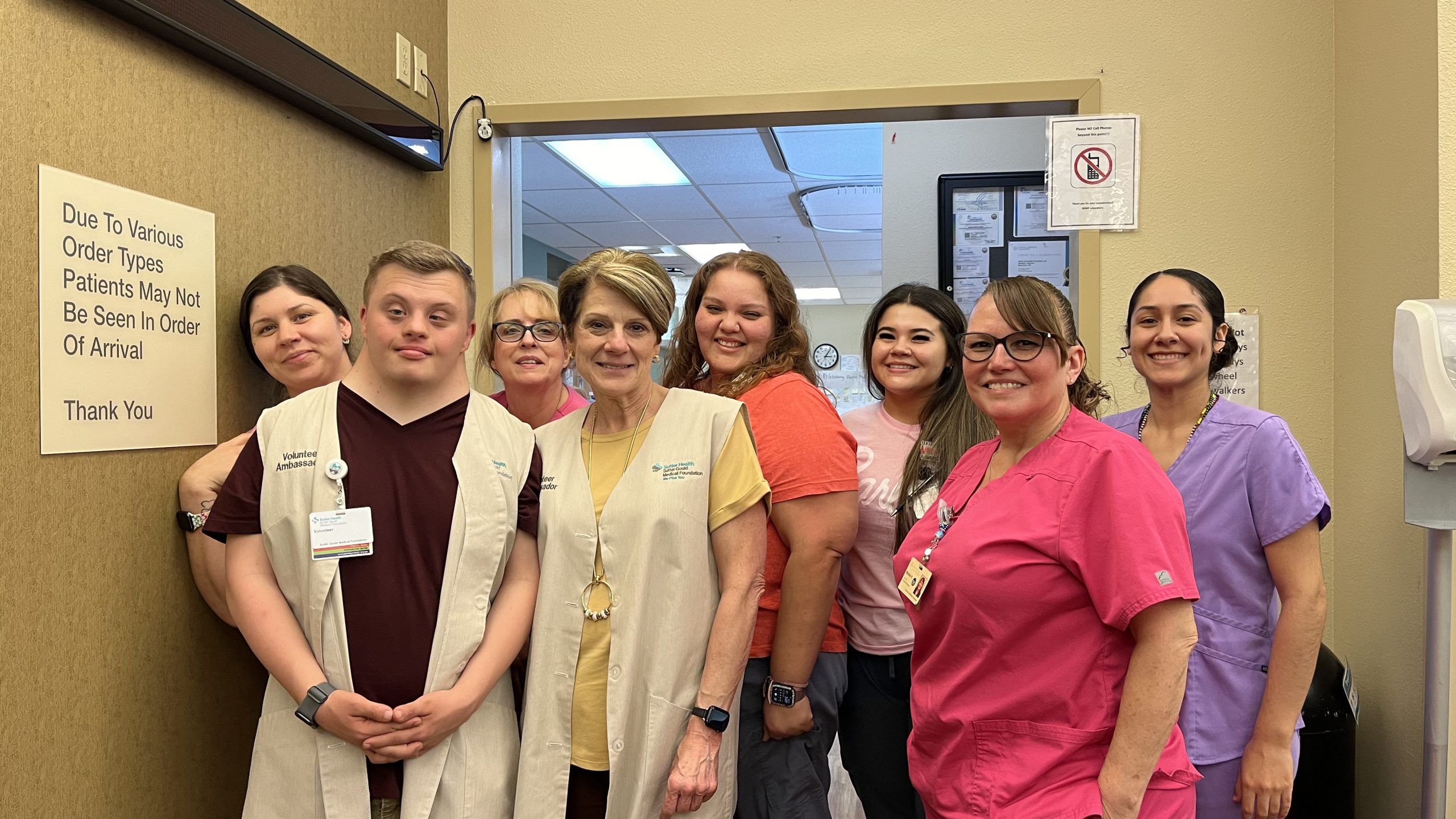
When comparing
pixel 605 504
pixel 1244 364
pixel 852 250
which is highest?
pixel 852 250

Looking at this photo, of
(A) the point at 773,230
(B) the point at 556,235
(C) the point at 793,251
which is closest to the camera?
(B) the point at 556,235

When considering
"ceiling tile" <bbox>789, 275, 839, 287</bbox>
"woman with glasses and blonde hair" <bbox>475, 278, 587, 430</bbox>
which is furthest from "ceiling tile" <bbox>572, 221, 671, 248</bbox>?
"woman with glasses and blonde hair" <bbox>475, 278, 587, 430</bbox>

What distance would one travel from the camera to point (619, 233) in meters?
8.43

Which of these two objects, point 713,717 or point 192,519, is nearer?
point 713,717

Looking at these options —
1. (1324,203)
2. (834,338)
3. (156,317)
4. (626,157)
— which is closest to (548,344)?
(156,317)

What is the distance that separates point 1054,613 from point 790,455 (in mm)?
618

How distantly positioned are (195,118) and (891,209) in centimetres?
270

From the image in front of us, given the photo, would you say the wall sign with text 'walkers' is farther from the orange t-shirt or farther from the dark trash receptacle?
the dark trash receptacle

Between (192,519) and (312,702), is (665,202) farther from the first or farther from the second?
(312,702)

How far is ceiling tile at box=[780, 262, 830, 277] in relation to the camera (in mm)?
10727

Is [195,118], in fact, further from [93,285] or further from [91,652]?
[91,652]

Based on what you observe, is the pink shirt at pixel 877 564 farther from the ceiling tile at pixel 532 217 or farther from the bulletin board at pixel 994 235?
the ceiling tile at pixel 532 217

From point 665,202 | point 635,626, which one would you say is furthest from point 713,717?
point 665,202

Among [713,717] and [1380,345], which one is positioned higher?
[1380,345]
